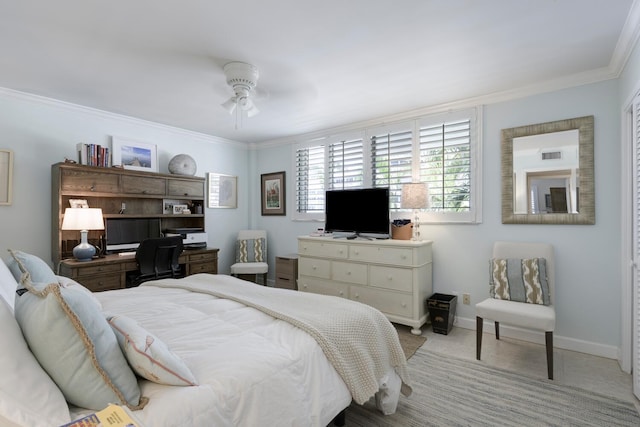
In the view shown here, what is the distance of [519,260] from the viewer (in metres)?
2.96

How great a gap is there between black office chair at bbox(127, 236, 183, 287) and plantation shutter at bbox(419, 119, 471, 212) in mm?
2953

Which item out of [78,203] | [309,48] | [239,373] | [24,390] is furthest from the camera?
[78,203]

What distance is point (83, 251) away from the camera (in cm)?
324

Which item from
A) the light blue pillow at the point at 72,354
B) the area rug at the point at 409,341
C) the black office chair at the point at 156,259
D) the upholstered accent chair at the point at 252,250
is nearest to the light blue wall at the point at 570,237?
the area rug at the point at 409,341

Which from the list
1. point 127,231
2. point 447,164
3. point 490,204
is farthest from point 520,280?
point 127,231

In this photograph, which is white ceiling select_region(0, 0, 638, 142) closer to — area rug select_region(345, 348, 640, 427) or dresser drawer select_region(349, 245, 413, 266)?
dresser drawer select_region(349, 245, 413, 266)

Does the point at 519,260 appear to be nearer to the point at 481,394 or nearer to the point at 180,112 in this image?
the point at 481,394

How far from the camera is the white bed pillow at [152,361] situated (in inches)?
43.7

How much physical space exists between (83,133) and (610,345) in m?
5.62

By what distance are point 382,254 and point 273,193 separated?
2421mm

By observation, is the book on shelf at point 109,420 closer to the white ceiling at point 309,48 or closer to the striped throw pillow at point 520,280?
the white ceiling at point 309,48

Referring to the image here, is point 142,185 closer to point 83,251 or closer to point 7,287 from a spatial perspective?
point 83,251

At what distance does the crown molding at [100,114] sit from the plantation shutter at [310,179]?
1310 mm

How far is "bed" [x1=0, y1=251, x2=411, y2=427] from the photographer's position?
3.31 ft
